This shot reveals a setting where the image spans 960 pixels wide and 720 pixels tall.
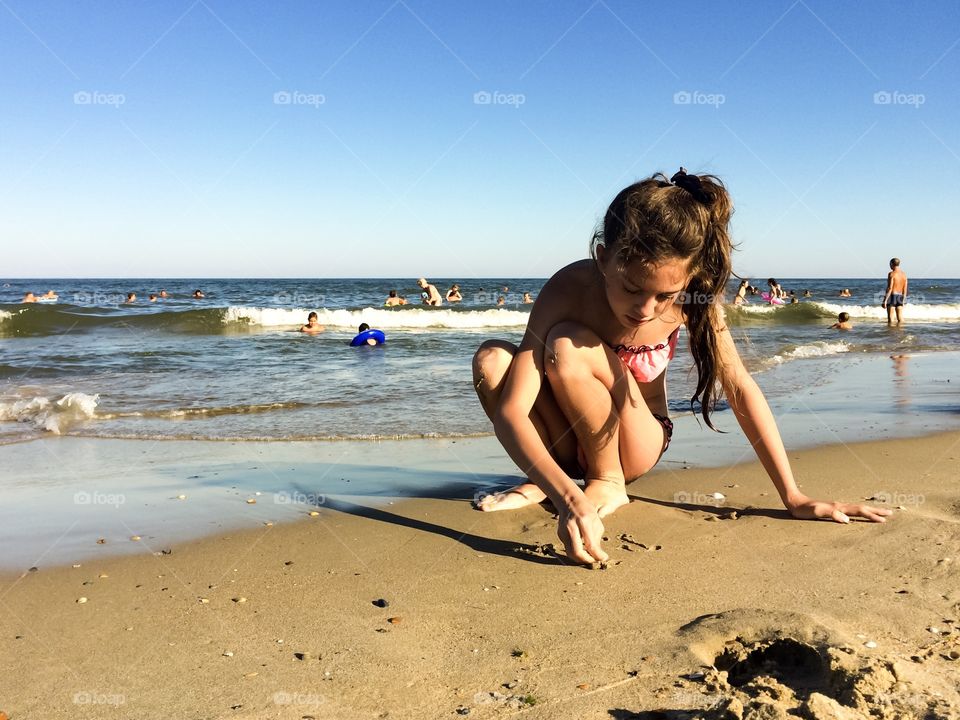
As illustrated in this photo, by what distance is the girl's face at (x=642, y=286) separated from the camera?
241cm

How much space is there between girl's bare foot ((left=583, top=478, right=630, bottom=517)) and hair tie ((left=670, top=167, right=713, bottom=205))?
3.95ft

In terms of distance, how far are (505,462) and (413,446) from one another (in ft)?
2.77

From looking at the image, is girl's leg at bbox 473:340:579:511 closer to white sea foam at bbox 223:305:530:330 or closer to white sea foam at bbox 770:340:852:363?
white sea foam at bbox 770:340:852:363

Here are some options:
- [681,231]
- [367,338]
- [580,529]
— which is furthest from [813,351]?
[580,529]

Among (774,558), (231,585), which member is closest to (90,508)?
(231,585)

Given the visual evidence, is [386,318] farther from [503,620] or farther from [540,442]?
[503,620]

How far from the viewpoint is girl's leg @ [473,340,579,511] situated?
3021mm

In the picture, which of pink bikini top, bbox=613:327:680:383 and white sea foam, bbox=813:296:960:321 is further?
white sea foam, bbox=813:296:960:321

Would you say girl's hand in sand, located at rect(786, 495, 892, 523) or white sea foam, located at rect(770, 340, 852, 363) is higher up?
girl's hand in sand, located at rect(786, 495, 892, 523)

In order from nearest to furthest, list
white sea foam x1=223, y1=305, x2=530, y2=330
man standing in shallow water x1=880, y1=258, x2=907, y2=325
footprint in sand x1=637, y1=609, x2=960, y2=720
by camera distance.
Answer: footprint in sand x1=637, y1=609, x2=960, y2=720 → man standing in shallow water x1=880, y1=258, x2=907, y2=325 → white sea foam x1=223, y1=305, x2=530, y2=330

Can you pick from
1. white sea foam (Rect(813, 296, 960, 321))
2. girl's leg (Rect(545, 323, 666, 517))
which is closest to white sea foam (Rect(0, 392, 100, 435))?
girl's leg (Rect(545, 323, 666, 517))

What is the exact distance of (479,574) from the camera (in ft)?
8.30

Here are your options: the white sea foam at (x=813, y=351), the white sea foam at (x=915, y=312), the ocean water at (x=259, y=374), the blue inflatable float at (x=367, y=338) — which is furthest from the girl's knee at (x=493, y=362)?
the white sea foam at (x=915, y=312)

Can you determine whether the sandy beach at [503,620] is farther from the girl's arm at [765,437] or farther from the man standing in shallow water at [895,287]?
the man standing in shallow water at [895,287]
